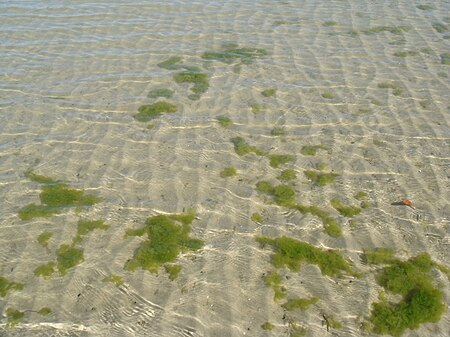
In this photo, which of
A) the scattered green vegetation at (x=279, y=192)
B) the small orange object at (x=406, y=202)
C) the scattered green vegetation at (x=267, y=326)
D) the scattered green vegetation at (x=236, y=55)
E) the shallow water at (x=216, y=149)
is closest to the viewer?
the scattered green vegetation at (x=267, y=326)

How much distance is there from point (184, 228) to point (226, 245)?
565mm

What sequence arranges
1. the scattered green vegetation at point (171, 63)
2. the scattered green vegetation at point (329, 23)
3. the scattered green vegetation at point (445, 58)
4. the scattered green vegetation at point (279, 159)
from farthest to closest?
the scattered green vegetation at point (329, 23)
the scattered green vegetation at point (171, 63)
the scattered green vegetation at point (445, 58)
the scattered green vegetation at point (279, 159)

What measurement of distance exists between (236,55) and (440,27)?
16.1 ft

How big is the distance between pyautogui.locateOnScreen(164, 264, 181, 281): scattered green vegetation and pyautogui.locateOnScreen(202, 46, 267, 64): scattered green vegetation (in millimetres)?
5532

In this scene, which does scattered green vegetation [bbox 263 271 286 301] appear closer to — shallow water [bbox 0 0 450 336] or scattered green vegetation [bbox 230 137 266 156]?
shallow water [bbox 0 0 450 336]

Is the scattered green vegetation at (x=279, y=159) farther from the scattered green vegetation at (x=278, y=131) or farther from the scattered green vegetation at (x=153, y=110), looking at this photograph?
the scattered green vegetation at (x=153, y=110)

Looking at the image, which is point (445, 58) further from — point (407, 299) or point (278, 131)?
point (407, 299)

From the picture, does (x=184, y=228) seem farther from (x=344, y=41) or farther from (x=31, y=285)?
(x=344, y=41)

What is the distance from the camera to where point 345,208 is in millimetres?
5730

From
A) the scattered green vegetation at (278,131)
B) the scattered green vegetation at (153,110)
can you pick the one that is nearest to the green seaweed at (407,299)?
the scattered green vegetation at (278,131)

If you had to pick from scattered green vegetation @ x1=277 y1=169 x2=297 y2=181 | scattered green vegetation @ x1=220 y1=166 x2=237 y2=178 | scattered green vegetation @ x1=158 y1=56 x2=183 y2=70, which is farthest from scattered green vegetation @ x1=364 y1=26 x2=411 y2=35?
scattered green vegetation @ x1=220 y1=166 x2=237 y2=178

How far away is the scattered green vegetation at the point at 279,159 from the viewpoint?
652 cm

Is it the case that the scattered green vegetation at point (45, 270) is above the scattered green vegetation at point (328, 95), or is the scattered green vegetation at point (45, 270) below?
below

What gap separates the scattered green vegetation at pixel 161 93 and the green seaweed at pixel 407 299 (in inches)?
192
